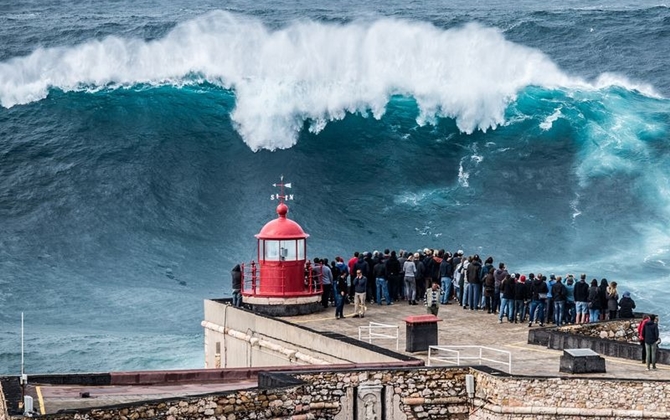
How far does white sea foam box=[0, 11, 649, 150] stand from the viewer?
59.2 m

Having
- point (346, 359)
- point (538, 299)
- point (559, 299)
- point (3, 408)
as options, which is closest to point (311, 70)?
point (538, 299)

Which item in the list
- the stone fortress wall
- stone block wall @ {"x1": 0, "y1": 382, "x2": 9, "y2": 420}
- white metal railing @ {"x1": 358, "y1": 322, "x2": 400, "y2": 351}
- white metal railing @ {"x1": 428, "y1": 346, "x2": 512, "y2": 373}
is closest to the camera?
stone block wall @ {"x1": 0, "y1": 382, "x2": 9, "y2": 420}

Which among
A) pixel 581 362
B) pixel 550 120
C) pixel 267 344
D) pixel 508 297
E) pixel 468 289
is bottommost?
pixel 581 362

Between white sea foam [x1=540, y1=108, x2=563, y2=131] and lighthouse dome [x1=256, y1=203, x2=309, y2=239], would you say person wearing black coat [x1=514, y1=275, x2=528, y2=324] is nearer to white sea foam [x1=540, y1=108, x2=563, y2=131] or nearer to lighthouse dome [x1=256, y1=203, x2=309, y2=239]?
lighthouse dome [x1=256, y1=203, x2=309, y2=239]

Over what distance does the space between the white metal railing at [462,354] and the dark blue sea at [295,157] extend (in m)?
10.9

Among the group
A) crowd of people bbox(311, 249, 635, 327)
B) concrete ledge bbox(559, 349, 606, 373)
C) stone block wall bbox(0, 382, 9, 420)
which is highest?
crowd of people bbox(311, 249, 635, 327)

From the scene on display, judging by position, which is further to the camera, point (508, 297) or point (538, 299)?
point (508, 297)

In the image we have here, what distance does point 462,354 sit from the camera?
102 ft

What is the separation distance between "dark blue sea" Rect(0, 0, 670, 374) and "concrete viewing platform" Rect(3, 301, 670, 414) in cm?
702

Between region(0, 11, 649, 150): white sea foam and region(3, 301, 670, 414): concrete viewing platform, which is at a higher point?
region(0, 11, 649, 150): white sea foam

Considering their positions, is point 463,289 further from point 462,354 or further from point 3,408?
point 3,408

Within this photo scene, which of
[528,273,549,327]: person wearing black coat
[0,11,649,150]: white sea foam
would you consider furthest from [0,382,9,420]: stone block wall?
[0,11,649,150]: white sea foam

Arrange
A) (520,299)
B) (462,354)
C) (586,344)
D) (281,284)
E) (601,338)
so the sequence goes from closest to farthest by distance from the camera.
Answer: (462,354)
(586,344)
(601,338)
(520,299)
(281,284)

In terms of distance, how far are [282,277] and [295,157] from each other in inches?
784
